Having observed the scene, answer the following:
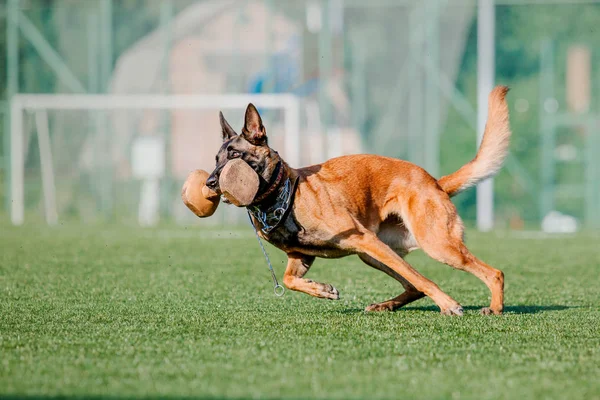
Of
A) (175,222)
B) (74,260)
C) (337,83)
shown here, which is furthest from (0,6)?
(74,260)

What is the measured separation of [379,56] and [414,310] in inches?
668

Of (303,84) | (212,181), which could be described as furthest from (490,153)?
(303,84)

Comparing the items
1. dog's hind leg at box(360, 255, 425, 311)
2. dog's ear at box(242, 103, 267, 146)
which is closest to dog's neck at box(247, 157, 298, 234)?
dog's ear at box(242, 103, 267, 146)

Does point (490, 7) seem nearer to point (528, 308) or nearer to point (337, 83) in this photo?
point (337, 83)

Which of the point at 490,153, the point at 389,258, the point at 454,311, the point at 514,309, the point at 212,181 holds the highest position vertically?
the point at 490,153

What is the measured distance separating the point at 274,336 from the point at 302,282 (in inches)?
41.9

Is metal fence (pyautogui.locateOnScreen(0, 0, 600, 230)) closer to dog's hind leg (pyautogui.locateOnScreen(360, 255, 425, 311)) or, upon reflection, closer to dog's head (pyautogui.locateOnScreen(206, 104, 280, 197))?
dog's hind leg (pyautogui.locateOnScreen(360, 255, 425, 311))

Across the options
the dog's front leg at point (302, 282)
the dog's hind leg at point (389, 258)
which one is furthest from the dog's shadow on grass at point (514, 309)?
the dog's hind leg at point (389, 258)

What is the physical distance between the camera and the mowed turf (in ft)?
14.1

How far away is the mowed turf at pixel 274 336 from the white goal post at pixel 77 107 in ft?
34.8

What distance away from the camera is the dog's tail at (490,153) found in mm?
7605

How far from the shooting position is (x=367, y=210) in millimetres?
7145

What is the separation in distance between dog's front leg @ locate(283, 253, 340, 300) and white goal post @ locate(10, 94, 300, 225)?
13960 millimetres

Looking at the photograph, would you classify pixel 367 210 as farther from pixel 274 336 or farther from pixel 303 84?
pixel 303 84
